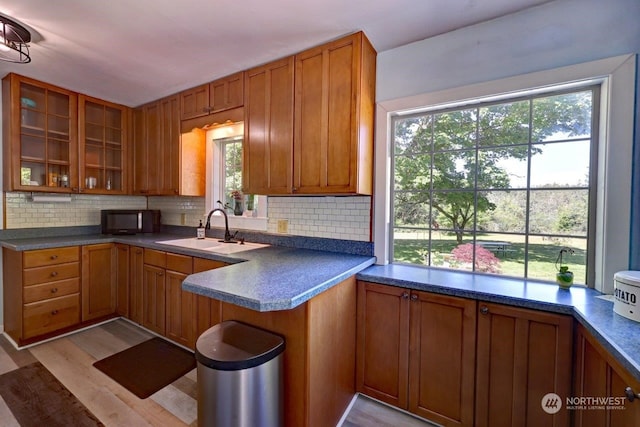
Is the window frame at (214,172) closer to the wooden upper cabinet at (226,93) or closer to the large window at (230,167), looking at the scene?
the large window at (230,167)

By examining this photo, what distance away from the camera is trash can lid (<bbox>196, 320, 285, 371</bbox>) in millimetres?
1163

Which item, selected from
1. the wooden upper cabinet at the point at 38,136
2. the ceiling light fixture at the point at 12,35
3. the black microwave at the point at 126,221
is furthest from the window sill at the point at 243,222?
the ceiling light fixture at the point at 12,35

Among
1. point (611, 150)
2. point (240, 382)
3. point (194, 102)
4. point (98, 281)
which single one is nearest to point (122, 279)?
point (98, 281)

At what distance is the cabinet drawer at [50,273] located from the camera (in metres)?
2.33

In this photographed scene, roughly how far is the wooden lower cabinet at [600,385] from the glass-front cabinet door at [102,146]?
4.17m

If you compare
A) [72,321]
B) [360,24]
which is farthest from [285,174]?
[72,321]

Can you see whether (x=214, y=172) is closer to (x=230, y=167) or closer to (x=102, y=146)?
(x=230, y=167)

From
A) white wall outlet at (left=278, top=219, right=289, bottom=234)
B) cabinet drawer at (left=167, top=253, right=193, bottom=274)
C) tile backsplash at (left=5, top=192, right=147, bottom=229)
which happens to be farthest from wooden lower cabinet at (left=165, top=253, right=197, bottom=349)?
tile backsplash at (left=5, top=192, right=147, bottom=229)

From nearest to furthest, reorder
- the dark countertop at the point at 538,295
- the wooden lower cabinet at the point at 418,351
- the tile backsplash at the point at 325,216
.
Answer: the dark countertop at the point at 538,295 < the wooden lower cabinet at the point at 418,351 < the tile backsplash at the point at 325,216

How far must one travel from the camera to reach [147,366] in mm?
2107

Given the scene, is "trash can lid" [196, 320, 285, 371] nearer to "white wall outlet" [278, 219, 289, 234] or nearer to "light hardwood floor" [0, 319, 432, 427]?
"light hardwood floor" [0, 319, 432, 427]

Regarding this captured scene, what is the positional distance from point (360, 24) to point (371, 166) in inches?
36.8

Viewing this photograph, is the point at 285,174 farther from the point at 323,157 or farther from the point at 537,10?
the point at 537,10

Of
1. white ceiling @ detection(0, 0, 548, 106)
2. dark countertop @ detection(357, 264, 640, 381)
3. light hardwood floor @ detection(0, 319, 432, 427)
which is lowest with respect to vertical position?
light hardwood floor @ detection(0, 319, 432, 427)
